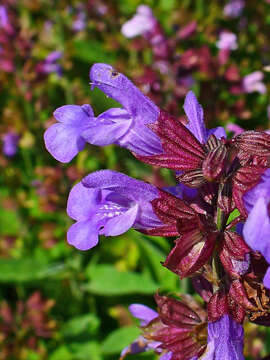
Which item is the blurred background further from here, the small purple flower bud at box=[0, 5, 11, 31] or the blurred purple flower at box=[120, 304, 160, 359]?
the blurred purple flower at box=[120, 304, 160, 359]

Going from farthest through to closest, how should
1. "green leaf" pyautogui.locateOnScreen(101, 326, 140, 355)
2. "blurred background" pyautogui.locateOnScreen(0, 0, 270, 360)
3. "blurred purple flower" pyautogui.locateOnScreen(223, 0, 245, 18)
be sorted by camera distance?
1. "blurred purple flower" pyautogui.locateOnScreen(223, 0, 245, 18)
2. "blurred background" pyautogui.locateOnScreen(0, 0, 270, 360)
3. "green leaf" pyautogui.locateOnScreen(101, 326, 140, 355)

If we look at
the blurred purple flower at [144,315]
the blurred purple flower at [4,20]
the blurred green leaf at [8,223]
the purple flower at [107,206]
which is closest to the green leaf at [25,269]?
the blurred green leaf at [8,223]

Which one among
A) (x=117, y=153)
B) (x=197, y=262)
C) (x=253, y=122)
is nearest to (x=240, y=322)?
(x=197, y=262)

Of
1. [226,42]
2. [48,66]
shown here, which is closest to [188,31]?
[226,42]

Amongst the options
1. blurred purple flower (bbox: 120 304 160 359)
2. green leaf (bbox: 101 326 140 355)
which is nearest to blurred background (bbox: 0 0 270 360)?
green leaf (bbox: 101 326 140 355)

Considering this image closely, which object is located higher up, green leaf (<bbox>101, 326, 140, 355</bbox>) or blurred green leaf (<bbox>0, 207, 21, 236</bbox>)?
blurred green leaf (<bbox>0, 207, 21, 236</bbox>)

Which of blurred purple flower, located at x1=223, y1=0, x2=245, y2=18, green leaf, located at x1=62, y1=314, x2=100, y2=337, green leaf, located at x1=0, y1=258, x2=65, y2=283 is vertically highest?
blurred purple flower, located at x1=223, y1=0, x2=245, y2=18

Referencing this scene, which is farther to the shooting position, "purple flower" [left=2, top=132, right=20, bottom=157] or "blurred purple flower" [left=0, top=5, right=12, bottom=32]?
"purple flower" [left=2, top=132, right=20, bottom=157]

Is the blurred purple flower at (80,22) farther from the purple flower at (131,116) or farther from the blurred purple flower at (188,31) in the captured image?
the purple flower at (131,116)

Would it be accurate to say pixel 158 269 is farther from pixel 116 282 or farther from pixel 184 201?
pixel 184 201
